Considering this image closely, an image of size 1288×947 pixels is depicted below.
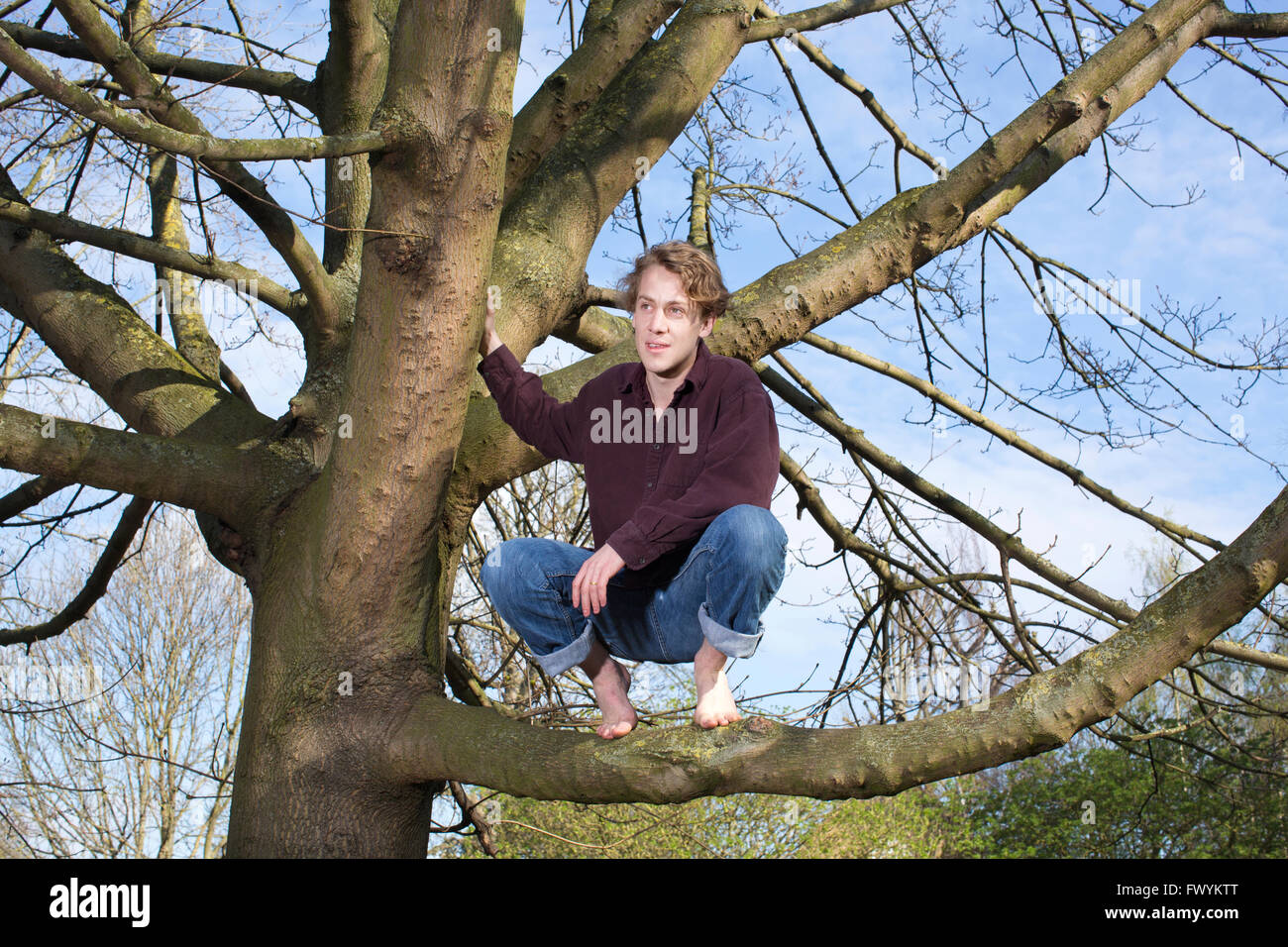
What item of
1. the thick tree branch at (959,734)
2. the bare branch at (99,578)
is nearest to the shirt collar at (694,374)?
the thick tree branch at (959,734)

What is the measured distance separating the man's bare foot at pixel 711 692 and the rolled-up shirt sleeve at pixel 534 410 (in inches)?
24.4

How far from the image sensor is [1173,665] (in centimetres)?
205

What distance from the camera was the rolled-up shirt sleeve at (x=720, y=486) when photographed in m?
2.18

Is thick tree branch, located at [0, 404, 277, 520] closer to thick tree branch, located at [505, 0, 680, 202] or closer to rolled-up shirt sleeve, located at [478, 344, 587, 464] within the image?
rolled-up shirt sleeve, located at [478, 344, 587, 464]

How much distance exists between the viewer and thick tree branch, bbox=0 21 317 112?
12.1 feet

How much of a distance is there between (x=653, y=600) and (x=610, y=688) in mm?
257

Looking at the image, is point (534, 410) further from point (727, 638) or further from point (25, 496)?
point (25, 496)

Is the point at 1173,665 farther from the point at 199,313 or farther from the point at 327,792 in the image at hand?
the point at 199,313

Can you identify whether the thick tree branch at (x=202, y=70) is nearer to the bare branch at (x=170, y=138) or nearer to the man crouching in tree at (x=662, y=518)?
the bare branch at (x=170, y=138)

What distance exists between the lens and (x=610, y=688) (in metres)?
2.51

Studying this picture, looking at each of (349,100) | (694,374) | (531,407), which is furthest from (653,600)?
(349,100)

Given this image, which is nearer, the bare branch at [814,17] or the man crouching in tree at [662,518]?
the man crouching in tree at [662,518]

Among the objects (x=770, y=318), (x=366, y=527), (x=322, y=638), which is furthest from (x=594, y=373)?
(x=322, y=638)
